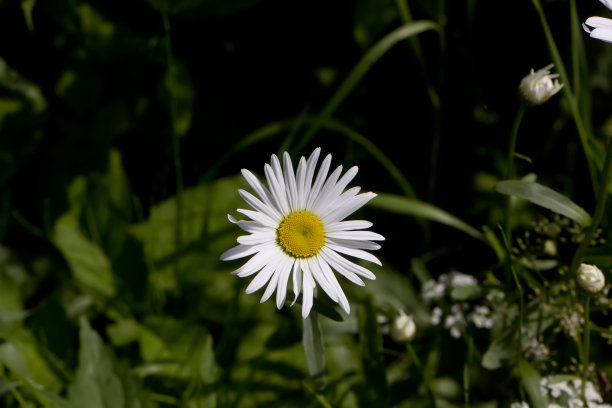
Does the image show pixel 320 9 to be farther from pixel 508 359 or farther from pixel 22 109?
pixel 508 359

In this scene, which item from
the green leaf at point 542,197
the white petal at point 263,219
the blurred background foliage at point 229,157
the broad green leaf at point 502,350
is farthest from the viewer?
the blurred background foliage at point 229,157

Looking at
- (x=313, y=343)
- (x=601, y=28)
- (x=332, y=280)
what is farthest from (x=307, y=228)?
(x=601, y=28)

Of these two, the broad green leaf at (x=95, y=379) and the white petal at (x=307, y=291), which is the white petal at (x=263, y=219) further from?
the broad green leaf at (x=95, y=379)

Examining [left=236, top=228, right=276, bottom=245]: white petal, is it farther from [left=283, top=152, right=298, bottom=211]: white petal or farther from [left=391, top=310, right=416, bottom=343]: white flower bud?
[left=391, top=310, right=416, bottom=343]: white flower bud

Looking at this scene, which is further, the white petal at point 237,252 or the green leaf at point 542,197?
the green leaf at point 542,197

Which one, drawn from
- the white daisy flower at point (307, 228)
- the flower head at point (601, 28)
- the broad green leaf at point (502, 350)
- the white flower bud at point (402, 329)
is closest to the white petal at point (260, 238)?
the white daisy flower at point (307, 228)

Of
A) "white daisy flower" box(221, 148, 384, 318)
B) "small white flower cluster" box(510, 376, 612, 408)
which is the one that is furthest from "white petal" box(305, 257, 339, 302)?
"small white flower cluster" box(510, 376, 612, 408)

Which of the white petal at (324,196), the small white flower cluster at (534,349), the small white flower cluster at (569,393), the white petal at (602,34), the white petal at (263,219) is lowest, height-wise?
the small white flower cluster at (569,393)

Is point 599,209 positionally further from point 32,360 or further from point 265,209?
point 32,360
